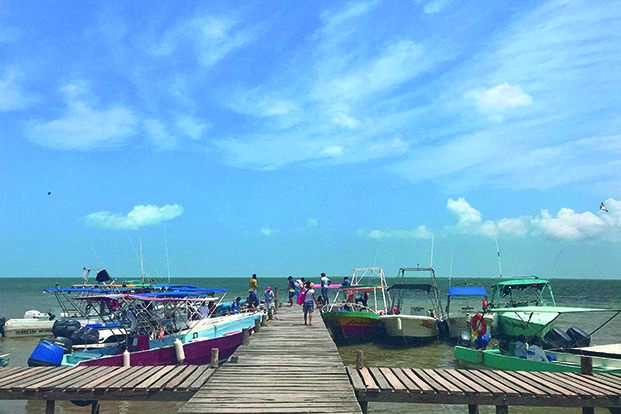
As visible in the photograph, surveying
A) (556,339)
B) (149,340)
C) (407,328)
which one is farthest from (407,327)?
(149,340)

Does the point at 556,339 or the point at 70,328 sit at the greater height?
the point at 70,328

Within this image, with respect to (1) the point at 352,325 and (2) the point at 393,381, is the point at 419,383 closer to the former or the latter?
(2) the point at 393,381

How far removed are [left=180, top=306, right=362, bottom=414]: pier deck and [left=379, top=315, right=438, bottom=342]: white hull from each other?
31.8 feet

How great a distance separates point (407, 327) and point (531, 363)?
8847mm

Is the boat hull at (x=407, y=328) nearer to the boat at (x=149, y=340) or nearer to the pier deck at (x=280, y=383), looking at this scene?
the boat at (x=149, y=340)

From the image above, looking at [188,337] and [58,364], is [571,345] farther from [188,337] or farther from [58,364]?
[58,364]

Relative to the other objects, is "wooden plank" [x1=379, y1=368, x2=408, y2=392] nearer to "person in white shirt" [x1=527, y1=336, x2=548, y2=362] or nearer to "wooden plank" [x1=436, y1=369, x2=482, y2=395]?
"wooden plank" [x1=436, y1=369, x2=482, y2=395]

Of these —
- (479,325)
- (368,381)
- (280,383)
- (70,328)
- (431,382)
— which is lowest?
(479,325)

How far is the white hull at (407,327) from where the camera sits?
2298 cm

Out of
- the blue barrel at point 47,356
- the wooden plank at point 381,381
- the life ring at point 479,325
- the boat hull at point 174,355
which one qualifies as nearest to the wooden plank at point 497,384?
the wooden plank at point 381,381

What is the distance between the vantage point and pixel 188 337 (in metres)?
18.1

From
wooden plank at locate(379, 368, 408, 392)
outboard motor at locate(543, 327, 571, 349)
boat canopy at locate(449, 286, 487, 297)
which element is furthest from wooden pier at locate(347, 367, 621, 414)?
boat canopy at locate(449, 286, 487, 297)

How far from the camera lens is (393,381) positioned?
9555 mm

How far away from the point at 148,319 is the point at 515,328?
16.1 meters
